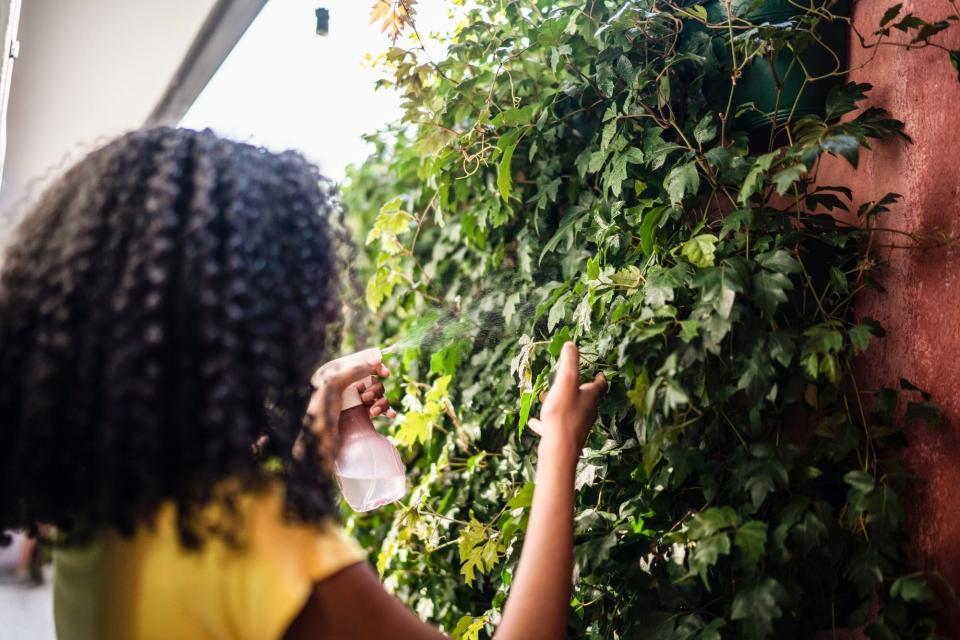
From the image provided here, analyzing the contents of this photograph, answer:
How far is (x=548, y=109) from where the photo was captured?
1.56 meters

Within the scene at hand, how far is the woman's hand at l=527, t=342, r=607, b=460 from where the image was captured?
41.7 inches

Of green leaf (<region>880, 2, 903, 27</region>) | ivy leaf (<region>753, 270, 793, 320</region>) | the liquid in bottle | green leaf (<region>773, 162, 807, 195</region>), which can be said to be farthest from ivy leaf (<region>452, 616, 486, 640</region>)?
green leaf (<region>880, 2, 903, 27</region>)

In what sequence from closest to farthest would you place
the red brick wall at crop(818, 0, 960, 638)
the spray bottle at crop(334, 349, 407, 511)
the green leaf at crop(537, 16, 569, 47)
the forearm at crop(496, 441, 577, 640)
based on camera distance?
1. the forearm at crop(496, 441, 577, 640)
2. the red brick wall at crop(818, 0, 960, 638)
3. the spray bottle at crop(334, 349, 407, 511)
4. the green leaf at crop(537, 16, 569, 47)

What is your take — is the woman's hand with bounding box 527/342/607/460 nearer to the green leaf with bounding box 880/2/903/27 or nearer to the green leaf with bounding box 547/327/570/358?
the green leaf with bounding box 547/327/570/358

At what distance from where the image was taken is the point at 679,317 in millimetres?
1252

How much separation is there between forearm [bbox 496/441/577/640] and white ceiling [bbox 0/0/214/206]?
161 centimetres

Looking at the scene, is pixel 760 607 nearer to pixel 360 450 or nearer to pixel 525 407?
pixel 525 407

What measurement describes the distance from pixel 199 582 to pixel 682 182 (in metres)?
0.91

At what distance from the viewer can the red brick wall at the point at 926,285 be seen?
1.13m

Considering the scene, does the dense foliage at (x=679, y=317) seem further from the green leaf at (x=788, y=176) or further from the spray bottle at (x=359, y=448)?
the spray bottle at (x=359, y=448)

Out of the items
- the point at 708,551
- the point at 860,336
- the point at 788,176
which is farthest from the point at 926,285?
the point at 708,551

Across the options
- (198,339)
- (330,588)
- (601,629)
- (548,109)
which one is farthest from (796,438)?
(198,339)

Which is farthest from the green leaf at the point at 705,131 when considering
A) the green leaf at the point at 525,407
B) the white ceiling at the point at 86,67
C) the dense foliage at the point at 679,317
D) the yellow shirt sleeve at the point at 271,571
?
the white ceiling at the point at 86,67

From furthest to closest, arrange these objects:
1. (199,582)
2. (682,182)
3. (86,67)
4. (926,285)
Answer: (86,67) < (682,182) < (926,285) < (199,582)
